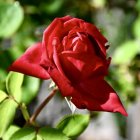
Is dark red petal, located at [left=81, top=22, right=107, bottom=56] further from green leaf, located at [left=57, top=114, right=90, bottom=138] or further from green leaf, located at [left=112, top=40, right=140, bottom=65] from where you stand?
green leaf, located at [left=112, top=40, right=140, bottom=65]

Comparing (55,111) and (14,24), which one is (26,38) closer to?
(14,24)

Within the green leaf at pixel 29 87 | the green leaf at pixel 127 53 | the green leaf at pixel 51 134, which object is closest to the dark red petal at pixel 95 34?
the green leaf at pixel 51 134

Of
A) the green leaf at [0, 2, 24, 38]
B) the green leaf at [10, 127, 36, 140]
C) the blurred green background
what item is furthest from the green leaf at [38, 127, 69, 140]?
the blurred green background

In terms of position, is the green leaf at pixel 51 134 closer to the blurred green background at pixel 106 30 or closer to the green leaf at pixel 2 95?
the green leaf at pixel 2 95

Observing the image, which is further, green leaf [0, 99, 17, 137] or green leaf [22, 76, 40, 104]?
green leaf [22, 76, 40, 104]

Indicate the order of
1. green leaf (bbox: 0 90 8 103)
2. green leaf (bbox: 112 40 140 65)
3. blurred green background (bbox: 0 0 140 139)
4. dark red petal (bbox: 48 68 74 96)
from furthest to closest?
green leaf (bbox: 112 40 140 65) → blurred green background (bbox: 0 0 140 139) → green leaf (bbox: 0 90 8 103) → dark red petal (bbox: 48 68 74 96)

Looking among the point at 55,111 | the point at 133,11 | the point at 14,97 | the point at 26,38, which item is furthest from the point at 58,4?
the point at 14,97
